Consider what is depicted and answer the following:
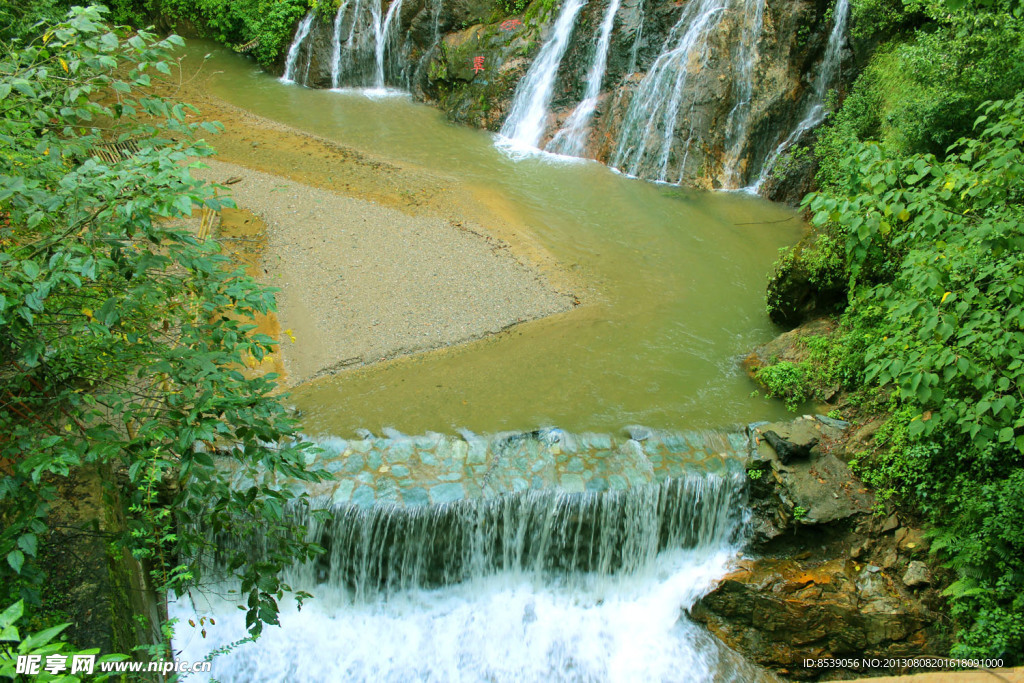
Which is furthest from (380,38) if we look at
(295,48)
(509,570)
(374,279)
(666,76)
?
(509,570)

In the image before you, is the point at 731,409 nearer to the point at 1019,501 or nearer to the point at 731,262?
the point at 1019,501

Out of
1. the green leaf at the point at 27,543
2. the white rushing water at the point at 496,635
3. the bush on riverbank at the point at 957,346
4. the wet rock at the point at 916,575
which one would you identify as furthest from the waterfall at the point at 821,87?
the green leaf at the point at 27,543

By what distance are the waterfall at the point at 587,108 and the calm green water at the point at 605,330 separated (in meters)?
0.66

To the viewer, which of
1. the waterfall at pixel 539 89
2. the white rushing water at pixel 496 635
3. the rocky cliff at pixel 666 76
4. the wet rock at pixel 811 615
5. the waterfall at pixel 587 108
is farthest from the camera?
the waterfall at pixel 539 89

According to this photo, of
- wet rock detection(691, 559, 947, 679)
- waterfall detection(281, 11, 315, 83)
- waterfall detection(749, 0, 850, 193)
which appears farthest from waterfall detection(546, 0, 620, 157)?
wet rock detection(691, 559, 947, 679)

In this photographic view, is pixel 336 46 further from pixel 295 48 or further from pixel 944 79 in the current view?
pixel 944 79

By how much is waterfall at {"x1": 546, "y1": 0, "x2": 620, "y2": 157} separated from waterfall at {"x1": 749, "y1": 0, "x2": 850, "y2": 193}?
3.35 m

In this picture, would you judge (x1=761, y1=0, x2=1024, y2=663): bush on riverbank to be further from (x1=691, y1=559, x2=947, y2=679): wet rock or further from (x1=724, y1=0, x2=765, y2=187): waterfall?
(x1=724, y1=0, x2=765, y2=187): waterfall

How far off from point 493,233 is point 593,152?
398 centimetres

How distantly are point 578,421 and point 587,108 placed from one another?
817 cm

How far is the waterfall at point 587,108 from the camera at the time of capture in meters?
12.1

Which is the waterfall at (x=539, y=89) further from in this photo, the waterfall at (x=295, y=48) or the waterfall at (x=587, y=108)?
the waterfall at (x=295, y=48)

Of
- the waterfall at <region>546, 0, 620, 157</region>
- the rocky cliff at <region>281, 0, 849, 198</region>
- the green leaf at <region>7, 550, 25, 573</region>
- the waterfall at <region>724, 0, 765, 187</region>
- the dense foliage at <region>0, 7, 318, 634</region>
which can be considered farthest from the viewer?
the waterfall at <region>546, 0, 620, 157</region>

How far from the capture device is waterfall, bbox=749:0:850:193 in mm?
10281
